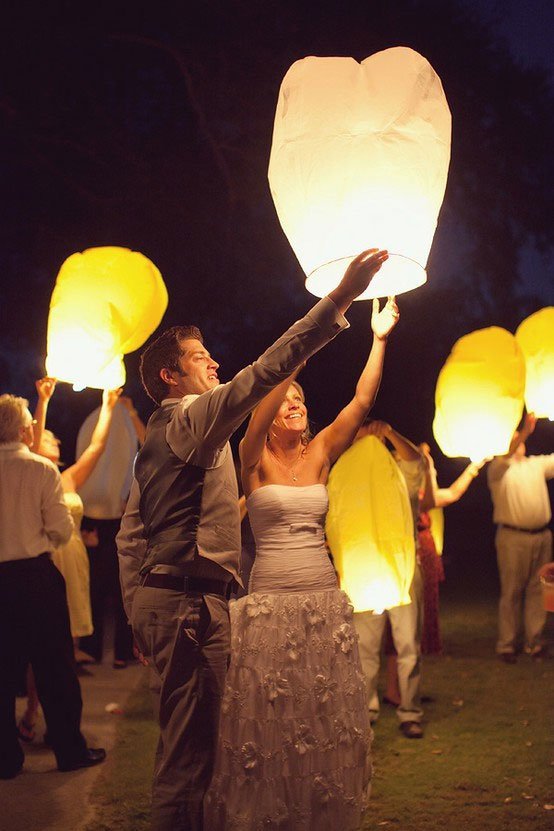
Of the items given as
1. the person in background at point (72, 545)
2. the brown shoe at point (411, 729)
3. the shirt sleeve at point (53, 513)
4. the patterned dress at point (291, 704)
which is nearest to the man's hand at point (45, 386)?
the person in background at point (72, 545)

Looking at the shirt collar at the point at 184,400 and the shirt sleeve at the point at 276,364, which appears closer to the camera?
the shirt sleeve at the point at 276,364

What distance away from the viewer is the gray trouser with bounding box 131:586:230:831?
7.91 feet

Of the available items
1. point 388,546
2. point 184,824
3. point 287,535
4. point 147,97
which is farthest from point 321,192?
point 147,97

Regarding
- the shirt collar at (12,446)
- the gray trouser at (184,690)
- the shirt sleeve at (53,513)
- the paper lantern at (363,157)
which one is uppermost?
the paper lantern at (363,157)

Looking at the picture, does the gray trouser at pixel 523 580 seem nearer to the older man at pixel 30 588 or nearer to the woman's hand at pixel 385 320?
the older man at pixel 30 588

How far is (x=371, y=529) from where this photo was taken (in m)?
Answer: 4.46

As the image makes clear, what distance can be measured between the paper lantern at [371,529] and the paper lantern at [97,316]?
1424 millimetres

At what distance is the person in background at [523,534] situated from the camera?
7.46m

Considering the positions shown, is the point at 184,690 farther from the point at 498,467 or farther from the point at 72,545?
the point at 498,467

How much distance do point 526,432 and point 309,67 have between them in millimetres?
4806

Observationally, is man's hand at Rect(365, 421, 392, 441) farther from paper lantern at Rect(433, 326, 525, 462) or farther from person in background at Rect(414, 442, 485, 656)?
person in background at Rect(414, 442, 485, 656)

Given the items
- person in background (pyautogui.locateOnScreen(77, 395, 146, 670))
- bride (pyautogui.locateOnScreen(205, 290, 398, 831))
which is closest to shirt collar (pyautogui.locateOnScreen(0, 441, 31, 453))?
bride (pyautogui.locateOnScreen(205, 290, 398, 831))

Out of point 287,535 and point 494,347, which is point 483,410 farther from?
point 287,535

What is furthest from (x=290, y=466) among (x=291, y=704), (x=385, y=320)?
(x=291, y=704)
